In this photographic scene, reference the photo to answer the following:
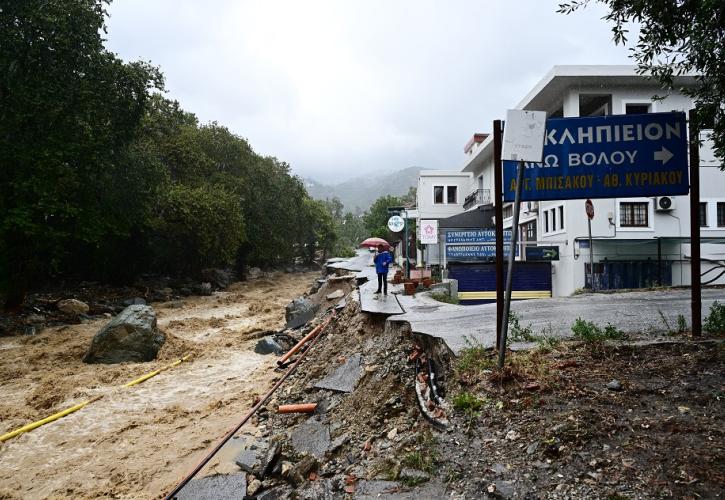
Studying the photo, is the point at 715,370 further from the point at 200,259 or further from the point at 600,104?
the point at 200,259

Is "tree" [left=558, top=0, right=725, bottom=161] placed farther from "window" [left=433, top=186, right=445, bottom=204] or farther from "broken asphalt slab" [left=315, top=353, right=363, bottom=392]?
"window" [left=433, top=186, right=445, bottom=204]

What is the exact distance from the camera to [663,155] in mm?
5762

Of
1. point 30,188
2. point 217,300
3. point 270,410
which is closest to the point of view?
point 270,410

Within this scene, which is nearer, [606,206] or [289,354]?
[289,354]

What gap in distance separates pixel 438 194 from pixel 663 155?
1398 inches

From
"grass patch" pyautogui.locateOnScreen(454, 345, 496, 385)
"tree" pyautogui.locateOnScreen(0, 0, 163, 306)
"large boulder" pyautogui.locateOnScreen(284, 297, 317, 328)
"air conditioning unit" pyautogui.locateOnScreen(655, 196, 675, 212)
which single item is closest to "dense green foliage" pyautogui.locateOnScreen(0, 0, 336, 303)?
"tree" pyautogui.locateOnScreen(0, 0, 163, 306)

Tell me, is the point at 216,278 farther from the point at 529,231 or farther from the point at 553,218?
the point at 553,218

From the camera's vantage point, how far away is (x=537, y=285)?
68.4 ft

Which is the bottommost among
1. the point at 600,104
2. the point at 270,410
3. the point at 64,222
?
the point at 270,410

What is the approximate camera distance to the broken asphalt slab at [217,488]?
18.1 ft

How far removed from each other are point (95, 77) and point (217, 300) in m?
14.8

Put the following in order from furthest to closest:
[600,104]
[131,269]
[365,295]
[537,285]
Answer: [131,269]
[600,104]
[537,285]
[365,295]

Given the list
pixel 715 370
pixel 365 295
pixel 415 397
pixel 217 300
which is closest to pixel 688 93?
pixel 715 370

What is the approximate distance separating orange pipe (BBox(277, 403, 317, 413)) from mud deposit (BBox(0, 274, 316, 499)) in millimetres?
1205
